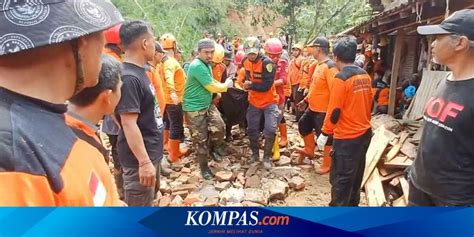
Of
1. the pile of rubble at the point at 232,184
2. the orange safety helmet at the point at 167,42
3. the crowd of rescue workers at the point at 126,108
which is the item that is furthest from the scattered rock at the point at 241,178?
the orange safety helmet at the point at 167,42

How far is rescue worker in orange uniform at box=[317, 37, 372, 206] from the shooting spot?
2.51 metres

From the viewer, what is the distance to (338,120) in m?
2.61

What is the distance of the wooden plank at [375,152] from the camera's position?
10.5ft

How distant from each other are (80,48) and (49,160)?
8.6 inches

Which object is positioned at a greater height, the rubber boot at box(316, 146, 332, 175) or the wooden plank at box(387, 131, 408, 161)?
the wooden plank at box(387, 131, 408, 161)

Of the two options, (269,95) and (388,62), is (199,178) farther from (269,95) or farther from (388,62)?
(388,62)

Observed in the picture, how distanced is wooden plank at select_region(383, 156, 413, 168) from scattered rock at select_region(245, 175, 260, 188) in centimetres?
123

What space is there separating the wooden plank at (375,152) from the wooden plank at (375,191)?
0.16 feet

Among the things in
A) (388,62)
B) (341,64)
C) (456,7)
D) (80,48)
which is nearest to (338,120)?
(341,64)

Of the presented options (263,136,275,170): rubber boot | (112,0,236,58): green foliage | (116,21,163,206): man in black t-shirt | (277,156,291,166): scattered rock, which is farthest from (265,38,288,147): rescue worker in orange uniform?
(112,0,236,58): green foliage

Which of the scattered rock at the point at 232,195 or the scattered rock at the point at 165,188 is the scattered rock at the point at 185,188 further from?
the scattered rock at the point at 232,195

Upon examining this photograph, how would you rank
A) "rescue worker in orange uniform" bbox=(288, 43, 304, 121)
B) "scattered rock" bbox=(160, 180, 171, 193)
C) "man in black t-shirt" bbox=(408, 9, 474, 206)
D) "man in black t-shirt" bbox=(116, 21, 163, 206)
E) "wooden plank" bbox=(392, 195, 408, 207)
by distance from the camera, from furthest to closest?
1. "rescue worker in orange uniform" bbox=(288, 43, 304, 121)
2. "scattered rock" bbox=(160, 180, 171, 193)
3. "wooden plank" bbox=(392, 195, 408, 207)
4. "man in black t-shirt" bbox=(116, 21, 163, 206)
5. "man in black t-shirt" bbox=(408, 9, 474, 206)

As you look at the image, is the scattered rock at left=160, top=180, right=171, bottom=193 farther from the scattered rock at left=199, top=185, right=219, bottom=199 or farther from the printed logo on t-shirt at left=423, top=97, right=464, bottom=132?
the printed logo on t-shirt at left=423, top=97, right=464, bottom=132

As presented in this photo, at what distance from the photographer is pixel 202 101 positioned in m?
3.50
